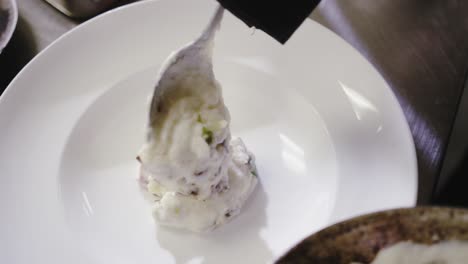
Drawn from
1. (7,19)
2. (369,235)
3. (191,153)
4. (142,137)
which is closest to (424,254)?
(369,235)

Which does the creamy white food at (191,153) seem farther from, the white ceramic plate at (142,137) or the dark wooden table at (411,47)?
the dark wooden table at (411,47)

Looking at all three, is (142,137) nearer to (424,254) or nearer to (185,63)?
(185,63)

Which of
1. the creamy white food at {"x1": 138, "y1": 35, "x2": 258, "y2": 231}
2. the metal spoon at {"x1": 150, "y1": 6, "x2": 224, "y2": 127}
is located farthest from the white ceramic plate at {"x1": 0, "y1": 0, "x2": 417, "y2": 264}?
the metal spoon at {"x1": 150, "y1": 6, "x2": 224, "y2": 127}

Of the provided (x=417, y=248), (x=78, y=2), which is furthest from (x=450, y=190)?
(x=78, y=2)

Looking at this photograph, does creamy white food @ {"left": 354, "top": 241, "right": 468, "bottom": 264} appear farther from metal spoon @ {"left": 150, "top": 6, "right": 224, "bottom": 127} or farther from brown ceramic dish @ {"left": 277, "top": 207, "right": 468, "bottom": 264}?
metal spoon @ {"left": 150, "top": 6, "right": 224, "bottom": 127}

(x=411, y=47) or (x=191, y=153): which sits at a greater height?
(x=411, y=47)

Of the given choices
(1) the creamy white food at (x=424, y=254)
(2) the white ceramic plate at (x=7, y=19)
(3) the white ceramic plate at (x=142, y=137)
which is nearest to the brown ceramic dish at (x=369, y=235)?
(1) the creamy white food at (x=424, y=254)

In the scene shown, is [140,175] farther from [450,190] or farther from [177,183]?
[450,190]
